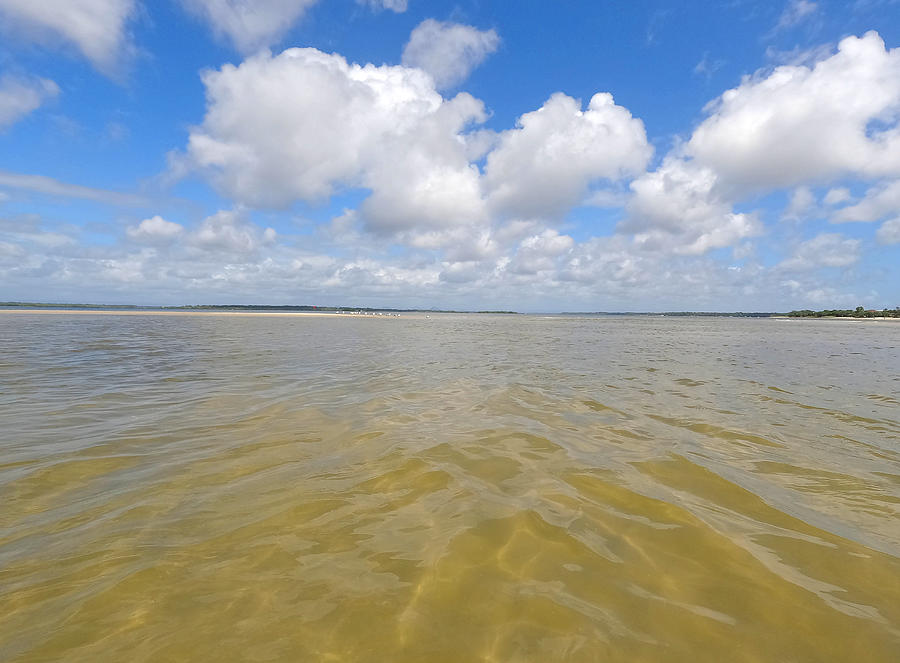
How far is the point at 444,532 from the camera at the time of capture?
12.1 feet

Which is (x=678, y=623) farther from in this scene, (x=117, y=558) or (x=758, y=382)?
(x=758, y=382)

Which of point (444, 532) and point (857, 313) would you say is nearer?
point (444, 532)

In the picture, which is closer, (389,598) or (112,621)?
(112,621)

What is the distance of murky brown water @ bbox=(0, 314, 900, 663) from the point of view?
2.48m

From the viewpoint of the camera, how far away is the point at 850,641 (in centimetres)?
246

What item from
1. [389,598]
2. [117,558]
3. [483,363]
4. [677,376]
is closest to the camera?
[389,598]

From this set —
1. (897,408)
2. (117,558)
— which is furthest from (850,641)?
(897,408)

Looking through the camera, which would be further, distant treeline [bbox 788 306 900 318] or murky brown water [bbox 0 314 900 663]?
distant treeline [bbox 788 306 900 318]

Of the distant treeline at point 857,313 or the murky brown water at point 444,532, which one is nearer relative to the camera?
the murky brown water at point 444,532

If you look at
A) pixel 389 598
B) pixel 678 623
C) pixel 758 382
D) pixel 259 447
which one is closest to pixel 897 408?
pixel 758 382

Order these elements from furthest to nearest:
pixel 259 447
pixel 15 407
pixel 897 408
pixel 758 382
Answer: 1. pixel 758 382
2. pixel 897 408
3. pixel 15 407
4. pixel 259 447

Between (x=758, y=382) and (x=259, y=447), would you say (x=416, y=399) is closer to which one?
(x=259, y=447)

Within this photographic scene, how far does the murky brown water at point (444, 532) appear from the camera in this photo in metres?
2.48

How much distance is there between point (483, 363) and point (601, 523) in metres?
11.9
